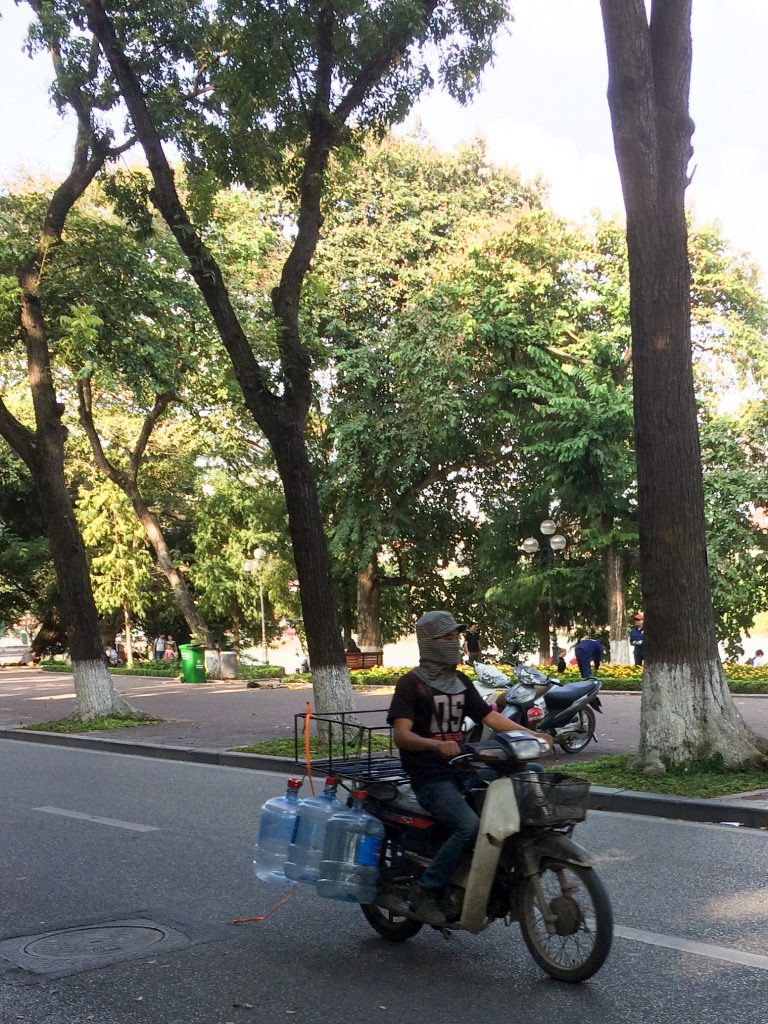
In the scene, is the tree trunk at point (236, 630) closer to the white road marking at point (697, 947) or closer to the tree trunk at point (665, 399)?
the tree trunk at point (665, 399)

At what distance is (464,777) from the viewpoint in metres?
5.44

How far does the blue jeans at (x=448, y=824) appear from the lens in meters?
5.19

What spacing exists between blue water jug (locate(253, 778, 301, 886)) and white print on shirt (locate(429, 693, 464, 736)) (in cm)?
85

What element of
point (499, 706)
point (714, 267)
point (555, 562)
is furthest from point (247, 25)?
point (555, 562)

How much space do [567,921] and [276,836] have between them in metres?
1.57

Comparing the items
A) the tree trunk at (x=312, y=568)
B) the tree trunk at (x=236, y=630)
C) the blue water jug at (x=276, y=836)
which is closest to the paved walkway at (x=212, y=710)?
the tree trunk at (x=312, y=568)

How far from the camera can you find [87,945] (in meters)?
5.91

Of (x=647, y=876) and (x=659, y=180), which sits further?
(x=659, y=180)

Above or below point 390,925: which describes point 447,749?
above

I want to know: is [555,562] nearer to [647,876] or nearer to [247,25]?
[247,25]

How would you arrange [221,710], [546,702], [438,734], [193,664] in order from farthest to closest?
[193,664]
[221,710]
[546,702]
[438,734]

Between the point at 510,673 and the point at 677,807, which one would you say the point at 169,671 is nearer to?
the point at 510,673

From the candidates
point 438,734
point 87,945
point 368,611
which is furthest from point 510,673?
point 438,734

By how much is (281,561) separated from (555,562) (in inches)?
475
